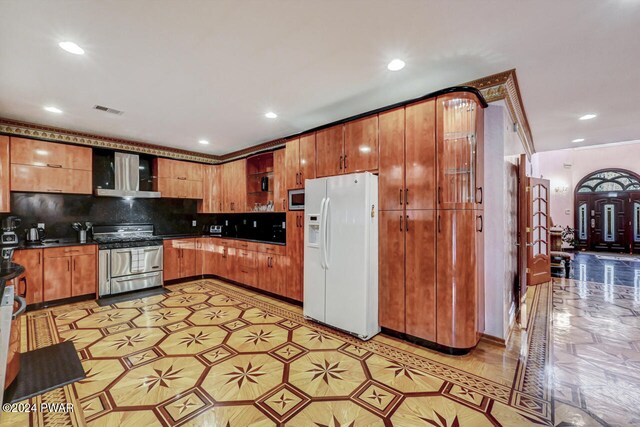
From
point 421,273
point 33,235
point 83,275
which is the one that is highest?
point 33,235

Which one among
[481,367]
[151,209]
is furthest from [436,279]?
[151,209]

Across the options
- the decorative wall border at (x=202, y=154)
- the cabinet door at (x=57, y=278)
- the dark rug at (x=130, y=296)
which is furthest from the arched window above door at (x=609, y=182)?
the cabinet door at (x=57, y=278)

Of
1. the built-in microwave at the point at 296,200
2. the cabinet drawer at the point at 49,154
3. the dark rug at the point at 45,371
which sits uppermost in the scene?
the cabinet drawer at the point at 49,154

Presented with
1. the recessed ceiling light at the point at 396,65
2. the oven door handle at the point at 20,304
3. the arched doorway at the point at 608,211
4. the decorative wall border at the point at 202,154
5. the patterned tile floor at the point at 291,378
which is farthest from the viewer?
the arched doorway at the point at 608,211

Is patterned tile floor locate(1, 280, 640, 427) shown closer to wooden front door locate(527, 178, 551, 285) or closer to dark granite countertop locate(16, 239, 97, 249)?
dark granite countertop locate(16, 239, 97, 249)

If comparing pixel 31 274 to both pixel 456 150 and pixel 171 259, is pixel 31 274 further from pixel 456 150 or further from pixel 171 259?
pixel 456 150

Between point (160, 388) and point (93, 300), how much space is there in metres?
3.33

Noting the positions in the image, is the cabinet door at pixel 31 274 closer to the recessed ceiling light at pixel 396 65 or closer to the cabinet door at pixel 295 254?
the cabinet door at pixel 295 254

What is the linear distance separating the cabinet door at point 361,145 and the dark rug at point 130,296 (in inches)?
160

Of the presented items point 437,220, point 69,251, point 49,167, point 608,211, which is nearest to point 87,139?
point 49,167

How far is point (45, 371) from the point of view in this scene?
2424mm

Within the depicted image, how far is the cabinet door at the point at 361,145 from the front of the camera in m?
3.23

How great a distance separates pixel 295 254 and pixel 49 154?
4208mm

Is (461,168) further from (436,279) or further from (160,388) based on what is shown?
(160,388)
